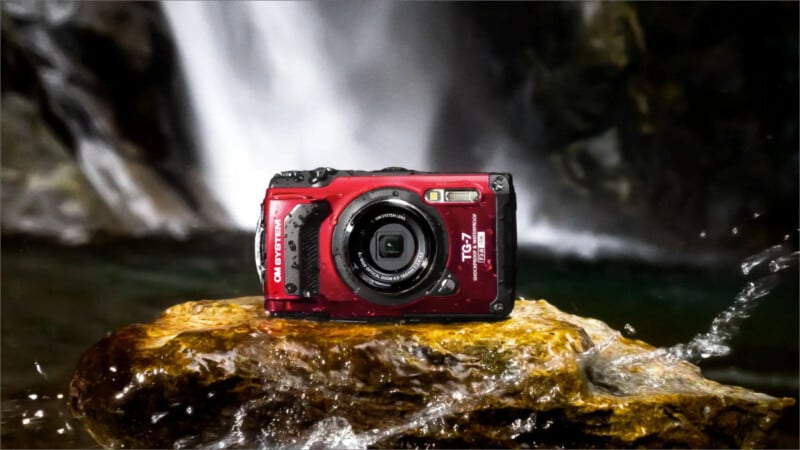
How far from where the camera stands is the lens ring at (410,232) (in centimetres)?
138

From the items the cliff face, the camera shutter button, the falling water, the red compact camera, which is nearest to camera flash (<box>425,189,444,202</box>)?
the red compact camera

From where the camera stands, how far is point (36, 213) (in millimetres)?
1835

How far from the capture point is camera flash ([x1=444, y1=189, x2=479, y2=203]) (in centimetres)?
139

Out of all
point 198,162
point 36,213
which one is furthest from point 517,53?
point 36,213

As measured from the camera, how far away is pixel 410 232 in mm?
1405

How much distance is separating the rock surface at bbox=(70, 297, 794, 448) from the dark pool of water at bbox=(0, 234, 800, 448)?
307 mm

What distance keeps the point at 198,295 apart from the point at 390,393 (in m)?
0.63

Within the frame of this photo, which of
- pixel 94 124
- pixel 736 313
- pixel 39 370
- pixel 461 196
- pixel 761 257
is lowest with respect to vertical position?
pixel 39 370

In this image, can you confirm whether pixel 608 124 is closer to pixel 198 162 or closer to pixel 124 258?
pixel 198 162

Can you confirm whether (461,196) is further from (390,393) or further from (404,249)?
(390,393)

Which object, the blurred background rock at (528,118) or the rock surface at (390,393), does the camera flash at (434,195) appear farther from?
the blurred background rock at (528,118)

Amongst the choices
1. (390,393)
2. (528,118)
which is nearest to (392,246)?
(390,393)

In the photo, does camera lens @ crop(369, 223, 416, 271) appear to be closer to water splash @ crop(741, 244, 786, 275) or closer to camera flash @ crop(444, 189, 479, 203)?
camera flash @ crop(444, 189, 479, 203)

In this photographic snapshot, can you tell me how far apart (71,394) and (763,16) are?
1.90m
